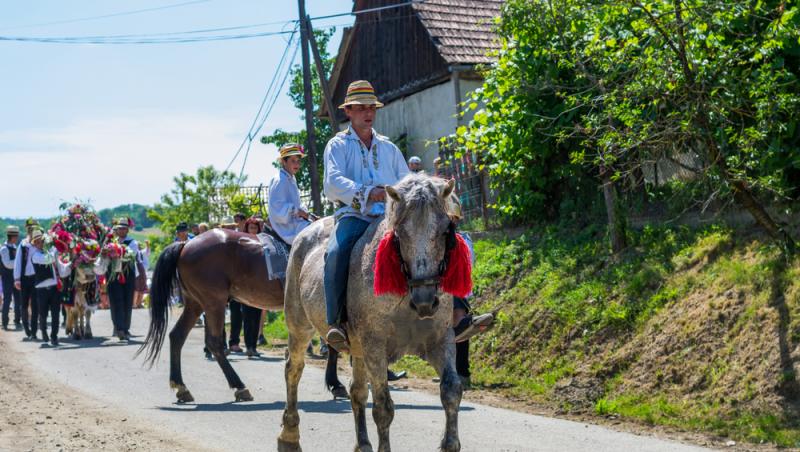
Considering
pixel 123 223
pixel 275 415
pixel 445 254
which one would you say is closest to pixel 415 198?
pixel 445 254

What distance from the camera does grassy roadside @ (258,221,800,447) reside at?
29.3 ft

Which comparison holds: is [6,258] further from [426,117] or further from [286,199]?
[286,199]

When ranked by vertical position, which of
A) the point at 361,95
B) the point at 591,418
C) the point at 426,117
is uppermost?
the point at 426,117

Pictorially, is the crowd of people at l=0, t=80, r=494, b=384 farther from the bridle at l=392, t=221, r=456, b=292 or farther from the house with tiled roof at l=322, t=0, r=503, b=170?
the house with tiled roof at l=322, t=0, r=503, b=170

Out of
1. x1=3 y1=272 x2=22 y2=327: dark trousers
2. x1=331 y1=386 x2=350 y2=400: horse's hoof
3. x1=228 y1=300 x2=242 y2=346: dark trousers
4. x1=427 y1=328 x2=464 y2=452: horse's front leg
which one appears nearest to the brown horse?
x1=331 y1=386 x2=350 y2=400: horse's hoof

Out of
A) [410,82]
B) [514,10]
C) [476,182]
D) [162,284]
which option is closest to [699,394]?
[514,10]

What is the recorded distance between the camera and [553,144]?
15.3 metres

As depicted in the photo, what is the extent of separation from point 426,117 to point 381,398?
21183mm

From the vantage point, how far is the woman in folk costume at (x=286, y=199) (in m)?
12.5

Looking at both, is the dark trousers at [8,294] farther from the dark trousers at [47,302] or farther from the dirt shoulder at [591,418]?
the dirt shoulder at [591,418]

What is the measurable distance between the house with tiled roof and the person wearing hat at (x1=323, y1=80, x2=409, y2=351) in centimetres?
1636

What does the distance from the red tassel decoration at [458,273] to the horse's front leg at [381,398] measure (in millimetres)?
740

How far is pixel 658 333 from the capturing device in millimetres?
10625

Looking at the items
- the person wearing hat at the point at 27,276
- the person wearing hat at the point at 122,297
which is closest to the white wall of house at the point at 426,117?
the person wearing hat at the point at 122,297
